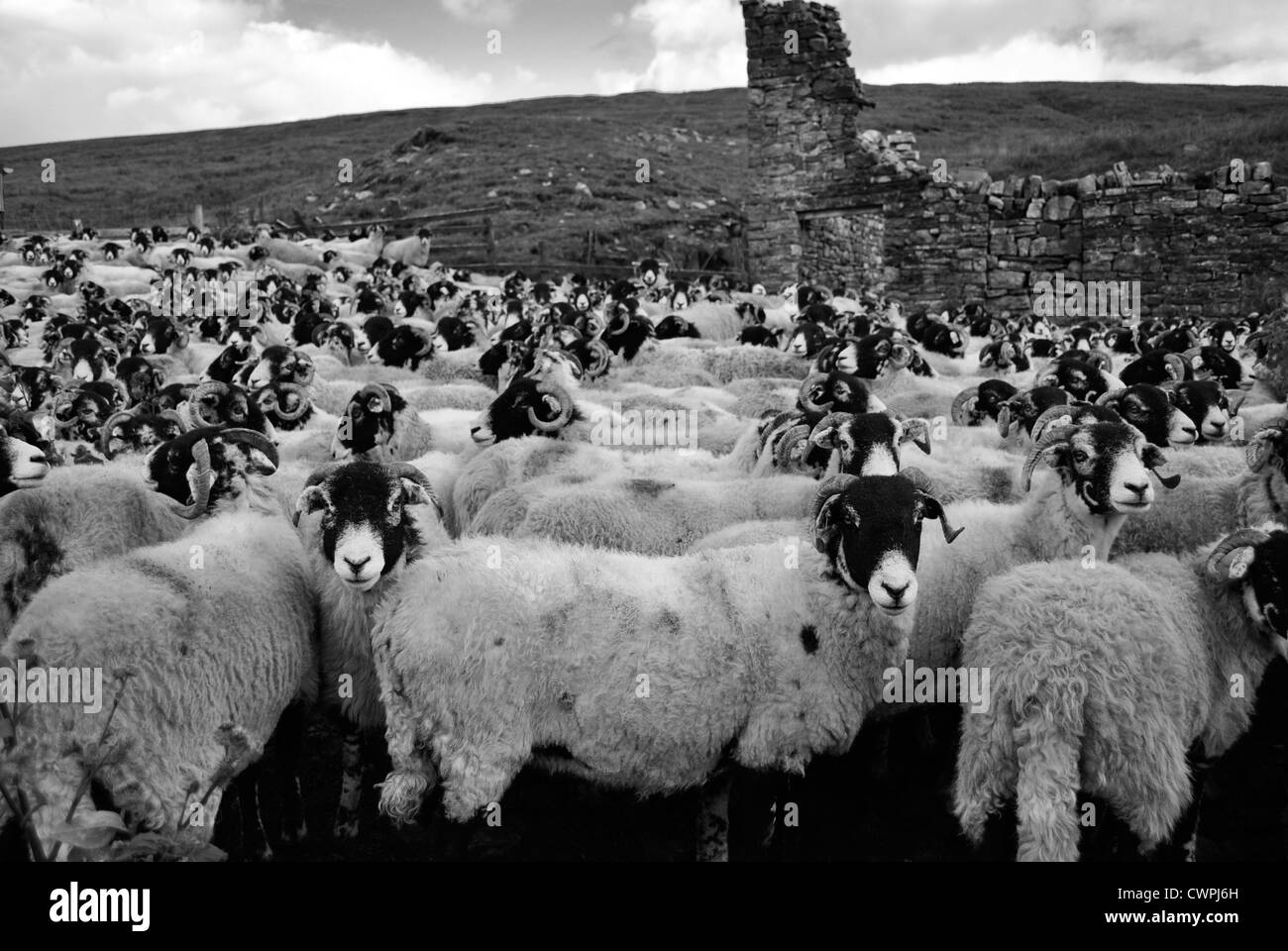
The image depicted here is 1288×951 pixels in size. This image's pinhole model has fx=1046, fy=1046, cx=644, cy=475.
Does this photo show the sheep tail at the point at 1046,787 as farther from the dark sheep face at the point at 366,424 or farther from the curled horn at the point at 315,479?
the dark sheep face at the point at 366,424

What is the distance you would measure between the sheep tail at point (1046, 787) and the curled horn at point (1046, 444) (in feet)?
5.10

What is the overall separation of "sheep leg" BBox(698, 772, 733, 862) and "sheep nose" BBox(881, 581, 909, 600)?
1.01 meters

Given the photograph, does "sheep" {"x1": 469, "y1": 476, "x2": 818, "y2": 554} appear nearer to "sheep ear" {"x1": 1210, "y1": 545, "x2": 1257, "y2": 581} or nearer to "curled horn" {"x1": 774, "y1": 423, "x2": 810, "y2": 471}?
"curled horn" {"x1": 774, "y1": 423, "x2": 810, "y2": 471}

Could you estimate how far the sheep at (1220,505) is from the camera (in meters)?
5.18

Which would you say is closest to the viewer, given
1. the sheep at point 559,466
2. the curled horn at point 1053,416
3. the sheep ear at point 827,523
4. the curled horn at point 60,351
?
the sheep ear at point 827,523

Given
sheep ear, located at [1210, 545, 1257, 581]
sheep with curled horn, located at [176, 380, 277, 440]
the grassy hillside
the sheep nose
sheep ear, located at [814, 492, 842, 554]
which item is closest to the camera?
the sheep nose

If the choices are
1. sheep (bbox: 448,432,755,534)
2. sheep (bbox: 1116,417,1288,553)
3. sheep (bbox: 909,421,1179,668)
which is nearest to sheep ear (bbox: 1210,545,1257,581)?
sheep (bbox: 909,421,1179,668)

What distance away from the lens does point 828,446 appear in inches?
214

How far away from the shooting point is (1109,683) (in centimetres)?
361

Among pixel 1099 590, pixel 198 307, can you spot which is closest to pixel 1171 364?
pixel 1099 590

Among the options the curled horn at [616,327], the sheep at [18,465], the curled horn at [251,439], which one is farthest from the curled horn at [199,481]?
the curled horn at [616,327]

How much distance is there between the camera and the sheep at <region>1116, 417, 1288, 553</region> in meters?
5.18

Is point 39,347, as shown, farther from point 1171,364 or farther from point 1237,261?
point 1237,261

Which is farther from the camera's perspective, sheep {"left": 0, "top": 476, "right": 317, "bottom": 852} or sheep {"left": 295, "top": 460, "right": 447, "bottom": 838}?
sheep {"left": 295, "top": 460, "right": 447, "bottom": 838}
